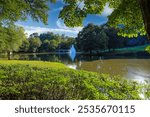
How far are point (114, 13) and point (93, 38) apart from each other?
255ft

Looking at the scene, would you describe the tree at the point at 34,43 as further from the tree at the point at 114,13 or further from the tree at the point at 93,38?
the tree at the point at 114,13

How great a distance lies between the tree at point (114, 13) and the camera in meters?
8.45

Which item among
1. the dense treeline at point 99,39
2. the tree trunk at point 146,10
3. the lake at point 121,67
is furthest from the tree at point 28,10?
the dense treeline at point 99,39

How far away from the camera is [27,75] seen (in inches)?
357

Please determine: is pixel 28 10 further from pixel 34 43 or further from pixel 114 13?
pixel 34 43

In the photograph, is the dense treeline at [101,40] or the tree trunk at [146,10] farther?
the dense treeline at [101,40]

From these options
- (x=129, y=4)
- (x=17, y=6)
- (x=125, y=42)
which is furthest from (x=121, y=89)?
(x=125, y=42)

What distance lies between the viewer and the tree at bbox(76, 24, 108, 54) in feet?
280

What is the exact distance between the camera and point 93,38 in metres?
86.8

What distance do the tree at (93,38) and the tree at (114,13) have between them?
7509 centimetres

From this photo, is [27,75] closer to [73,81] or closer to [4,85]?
[4,85]

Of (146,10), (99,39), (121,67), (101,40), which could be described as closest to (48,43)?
(101,40)

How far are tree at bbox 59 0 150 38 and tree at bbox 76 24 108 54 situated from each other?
75.1 m

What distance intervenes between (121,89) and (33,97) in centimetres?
219
